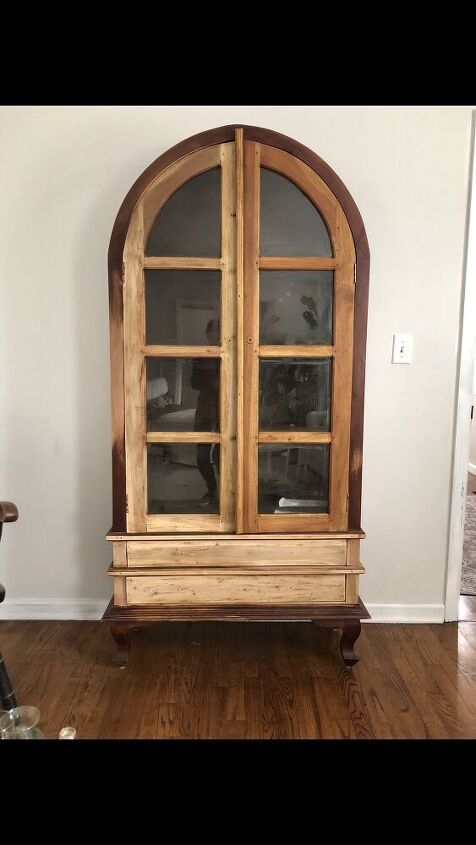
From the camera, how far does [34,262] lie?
7.11 feet

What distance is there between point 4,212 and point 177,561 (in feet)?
4.73

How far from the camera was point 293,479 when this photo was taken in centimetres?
187

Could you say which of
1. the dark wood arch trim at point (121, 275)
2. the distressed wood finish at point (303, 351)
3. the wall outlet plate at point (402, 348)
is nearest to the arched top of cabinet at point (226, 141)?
the dark wood arch trim at point (121, 275)

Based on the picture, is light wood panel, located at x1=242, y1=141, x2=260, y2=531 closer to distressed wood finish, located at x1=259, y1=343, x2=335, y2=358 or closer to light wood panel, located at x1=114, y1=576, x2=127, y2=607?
distressed wood finish, located at x1=259, y1=343, x2=335, y2=358

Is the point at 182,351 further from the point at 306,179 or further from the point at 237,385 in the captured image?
the point at 306,179

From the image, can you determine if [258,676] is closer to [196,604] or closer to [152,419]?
[196,604]

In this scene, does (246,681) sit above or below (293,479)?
below

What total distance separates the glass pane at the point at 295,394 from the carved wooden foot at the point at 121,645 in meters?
0.82

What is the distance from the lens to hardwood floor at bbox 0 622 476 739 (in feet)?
5.41

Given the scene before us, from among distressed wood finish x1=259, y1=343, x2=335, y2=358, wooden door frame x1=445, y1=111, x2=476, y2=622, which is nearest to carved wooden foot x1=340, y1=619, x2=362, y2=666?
wooden door frame x1=445, y1=111, x2=476, y2=622

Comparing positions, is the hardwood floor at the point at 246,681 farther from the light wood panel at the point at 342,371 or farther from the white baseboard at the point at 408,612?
the light wood panel at the point at 342,371

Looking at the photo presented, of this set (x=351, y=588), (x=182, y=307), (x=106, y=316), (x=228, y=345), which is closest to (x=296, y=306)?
(x=228, y=345)

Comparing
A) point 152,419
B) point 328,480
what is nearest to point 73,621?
point 152,419

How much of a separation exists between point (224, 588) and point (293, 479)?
1.38 feet
